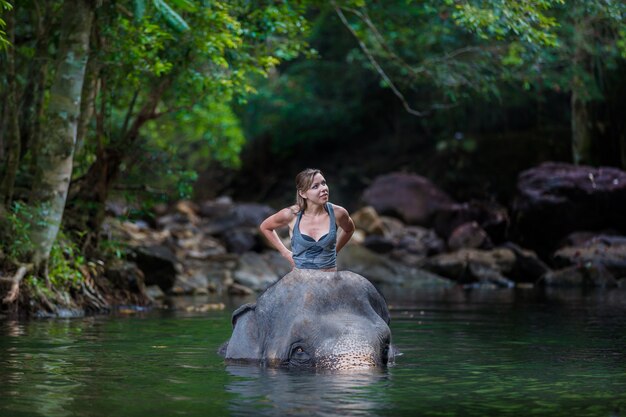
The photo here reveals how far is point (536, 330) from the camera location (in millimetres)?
14758

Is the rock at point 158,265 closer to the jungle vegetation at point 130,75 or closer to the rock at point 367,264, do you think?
the jungle vegetation at point 130,75

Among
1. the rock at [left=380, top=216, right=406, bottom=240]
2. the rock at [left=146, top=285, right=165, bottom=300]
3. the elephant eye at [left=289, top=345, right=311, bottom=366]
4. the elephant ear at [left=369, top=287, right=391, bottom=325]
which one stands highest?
the rock at [left=380, top=216, right=406, bottom=240]

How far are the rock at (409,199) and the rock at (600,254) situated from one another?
8268 mm

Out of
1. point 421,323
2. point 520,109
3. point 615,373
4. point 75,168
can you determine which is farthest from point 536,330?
point 520,109

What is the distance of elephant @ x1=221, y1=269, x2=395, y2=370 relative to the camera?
1002 cm

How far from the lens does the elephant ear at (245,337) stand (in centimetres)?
1084

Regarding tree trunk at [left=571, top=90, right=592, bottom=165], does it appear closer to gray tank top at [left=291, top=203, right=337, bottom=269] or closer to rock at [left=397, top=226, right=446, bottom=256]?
rock at [left=397, top=226, right=446, bottom=256]

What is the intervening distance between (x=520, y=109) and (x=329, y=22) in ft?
25.2

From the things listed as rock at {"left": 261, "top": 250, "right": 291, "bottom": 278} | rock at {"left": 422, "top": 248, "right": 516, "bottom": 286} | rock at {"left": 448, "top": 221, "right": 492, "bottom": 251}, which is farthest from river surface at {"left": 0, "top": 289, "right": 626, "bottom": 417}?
rock at {"left": 448, "top": 221, "right": 492, "bottom": 251}

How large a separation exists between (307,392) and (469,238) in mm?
22199

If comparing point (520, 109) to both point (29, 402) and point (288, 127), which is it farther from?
point (29, 402)

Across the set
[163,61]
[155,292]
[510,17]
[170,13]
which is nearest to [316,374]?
[170,13]

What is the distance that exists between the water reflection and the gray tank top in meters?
1.35

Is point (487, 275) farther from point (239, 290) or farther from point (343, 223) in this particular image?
point (343, 223)
